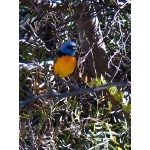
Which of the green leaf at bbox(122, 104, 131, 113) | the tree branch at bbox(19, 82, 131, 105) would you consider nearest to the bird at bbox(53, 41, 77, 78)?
the tree branch at bbox(19, 82, 131, 105)

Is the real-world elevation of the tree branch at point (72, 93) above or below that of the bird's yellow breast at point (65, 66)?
below

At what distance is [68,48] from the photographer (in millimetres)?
1768

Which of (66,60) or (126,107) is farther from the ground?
(66,60)

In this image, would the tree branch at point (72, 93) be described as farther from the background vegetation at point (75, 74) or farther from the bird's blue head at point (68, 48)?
the bird's blue head at point (68, 48)

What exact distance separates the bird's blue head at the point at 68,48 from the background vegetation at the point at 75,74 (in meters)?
0.02

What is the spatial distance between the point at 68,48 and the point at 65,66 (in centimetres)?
6

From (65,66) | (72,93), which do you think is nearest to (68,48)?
(65,66)

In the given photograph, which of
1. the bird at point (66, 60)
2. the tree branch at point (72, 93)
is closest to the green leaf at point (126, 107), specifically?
the tree branch at point (72, 93)

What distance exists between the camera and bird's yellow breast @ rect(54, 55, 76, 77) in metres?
1.80

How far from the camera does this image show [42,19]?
179 centimetres

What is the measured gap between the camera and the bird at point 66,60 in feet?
5.78

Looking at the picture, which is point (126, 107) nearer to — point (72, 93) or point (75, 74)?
point (72, 93)
